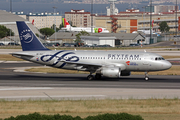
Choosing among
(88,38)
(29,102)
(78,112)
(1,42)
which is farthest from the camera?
(1,42)

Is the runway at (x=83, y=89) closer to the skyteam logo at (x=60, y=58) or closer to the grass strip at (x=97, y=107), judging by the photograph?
the grass strip at (x=97, y=107)

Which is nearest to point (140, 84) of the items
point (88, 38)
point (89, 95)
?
point (89, 95)

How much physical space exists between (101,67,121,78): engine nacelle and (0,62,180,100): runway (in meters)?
1.00

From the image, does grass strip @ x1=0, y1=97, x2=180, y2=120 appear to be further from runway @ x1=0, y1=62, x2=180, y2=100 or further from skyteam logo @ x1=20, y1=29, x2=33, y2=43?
skyteam logo @ x1=20, y1=29, x2=33, y2=43

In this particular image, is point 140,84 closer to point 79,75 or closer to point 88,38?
point 79,75

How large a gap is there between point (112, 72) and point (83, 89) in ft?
19.8

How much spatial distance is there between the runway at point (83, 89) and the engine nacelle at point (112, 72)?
1.00m

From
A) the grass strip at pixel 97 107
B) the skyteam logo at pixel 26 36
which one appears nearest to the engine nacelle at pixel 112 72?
the grass strip at pixel 97 107

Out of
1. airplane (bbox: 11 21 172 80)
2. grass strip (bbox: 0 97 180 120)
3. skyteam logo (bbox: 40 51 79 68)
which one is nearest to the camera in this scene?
grass strip (bbox: 0 97 180 120)

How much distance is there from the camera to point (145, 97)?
27469 millimetres

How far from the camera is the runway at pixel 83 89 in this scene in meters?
27.8

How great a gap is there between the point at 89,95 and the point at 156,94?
22.3 feet

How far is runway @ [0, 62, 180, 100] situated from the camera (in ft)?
91.3

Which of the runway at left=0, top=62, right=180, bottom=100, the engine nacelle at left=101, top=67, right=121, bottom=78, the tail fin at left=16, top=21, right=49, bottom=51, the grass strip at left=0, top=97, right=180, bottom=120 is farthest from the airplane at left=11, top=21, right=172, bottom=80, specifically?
the grass strip at left=0, top=97, right=180, bottom=120
